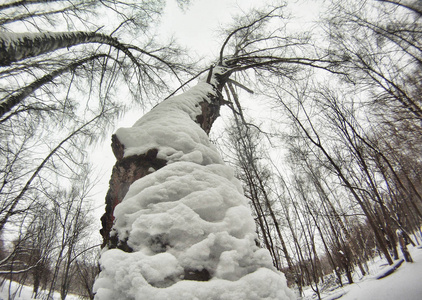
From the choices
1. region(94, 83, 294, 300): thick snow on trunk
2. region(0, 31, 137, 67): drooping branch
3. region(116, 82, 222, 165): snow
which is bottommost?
region(94, 83, 294, 300): thick snow on trunk

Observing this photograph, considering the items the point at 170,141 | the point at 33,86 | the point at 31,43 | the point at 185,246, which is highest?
the point at 33,86

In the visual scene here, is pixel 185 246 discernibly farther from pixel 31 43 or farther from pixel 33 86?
pixel 33 86

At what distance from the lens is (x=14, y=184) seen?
15.3ft

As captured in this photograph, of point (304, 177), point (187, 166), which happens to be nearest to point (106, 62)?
point (187, 166)

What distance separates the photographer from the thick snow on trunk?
0.56 meters

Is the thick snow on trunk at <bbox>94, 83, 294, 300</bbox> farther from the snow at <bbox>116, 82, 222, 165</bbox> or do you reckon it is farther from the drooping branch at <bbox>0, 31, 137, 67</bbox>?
the drooping branch at <bbox>0, 31, 137, 67</bbox>

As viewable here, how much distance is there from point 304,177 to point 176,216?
10.4 m

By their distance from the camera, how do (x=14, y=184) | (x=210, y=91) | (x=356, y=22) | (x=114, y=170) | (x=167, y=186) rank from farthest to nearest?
(x=356, y=22)
(x=14, y=184)
(x=210, y=91)
(x=114, y=170)
(x=167, y=186)

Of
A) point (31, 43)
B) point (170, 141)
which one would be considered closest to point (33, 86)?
point (31, 43)

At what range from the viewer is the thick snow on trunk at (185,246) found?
56cm

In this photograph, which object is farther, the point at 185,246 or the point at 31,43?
the point at 31,43

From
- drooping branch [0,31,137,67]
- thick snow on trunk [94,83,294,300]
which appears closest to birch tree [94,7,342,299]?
thick snow on trunk [94,83,294,300]

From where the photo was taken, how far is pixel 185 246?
677mm

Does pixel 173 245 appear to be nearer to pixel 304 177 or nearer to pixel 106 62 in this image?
pixel 106 62
